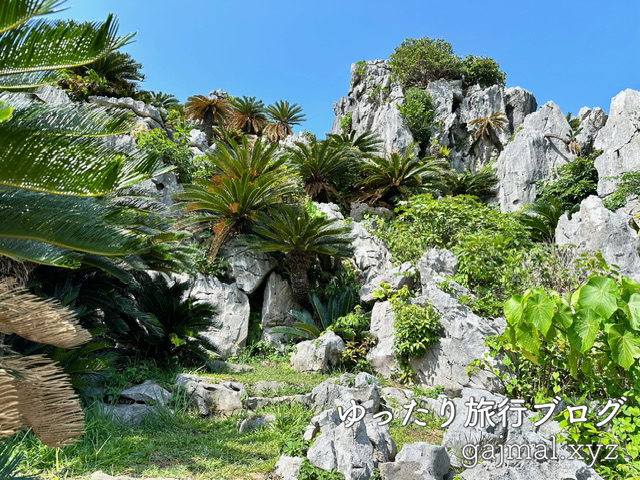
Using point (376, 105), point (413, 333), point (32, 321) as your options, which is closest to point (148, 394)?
point (32, 321)

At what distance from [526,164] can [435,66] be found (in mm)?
8911

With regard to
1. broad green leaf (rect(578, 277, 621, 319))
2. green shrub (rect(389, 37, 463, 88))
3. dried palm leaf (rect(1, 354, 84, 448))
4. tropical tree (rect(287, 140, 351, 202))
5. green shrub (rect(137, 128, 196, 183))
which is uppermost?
green shrub (rect(389, 37, 463, 88))

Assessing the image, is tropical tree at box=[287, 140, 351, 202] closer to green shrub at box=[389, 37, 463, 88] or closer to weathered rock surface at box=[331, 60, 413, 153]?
weathered rock surface at box=[331, 60, 413, 153]

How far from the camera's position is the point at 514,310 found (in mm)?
3391

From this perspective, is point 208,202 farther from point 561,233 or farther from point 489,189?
point 489,189

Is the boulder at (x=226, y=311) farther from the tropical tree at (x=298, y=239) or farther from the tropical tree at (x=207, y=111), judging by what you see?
the tropical tree at (x=207, y=111)

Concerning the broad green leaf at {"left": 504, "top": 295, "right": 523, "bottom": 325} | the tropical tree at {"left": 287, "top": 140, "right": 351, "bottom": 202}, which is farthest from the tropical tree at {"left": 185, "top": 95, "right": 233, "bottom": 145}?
the broad green leaf at {"left": 504, "top": 295, "right": 523, "bottom": 325}

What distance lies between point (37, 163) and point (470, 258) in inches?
266

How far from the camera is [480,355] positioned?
19.2ft

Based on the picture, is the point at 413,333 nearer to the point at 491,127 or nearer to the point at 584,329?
the point at 584,329

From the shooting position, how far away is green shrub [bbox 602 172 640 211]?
13.0m

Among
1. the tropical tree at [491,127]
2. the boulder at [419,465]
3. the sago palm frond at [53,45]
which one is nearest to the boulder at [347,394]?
the boulder at [419,465]

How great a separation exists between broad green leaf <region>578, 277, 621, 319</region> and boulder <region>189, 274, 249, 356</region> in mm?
6966

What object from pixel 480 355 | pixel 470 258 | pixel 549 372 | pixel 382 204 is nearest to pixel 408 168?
pixel 382 204
